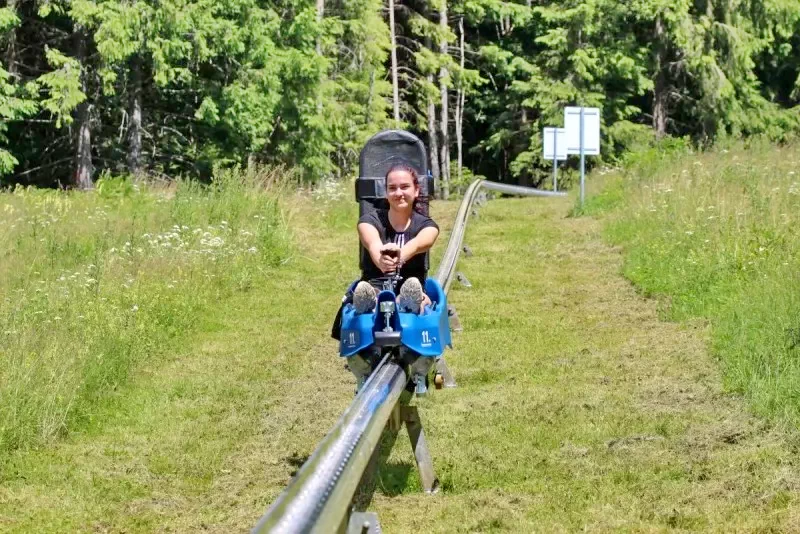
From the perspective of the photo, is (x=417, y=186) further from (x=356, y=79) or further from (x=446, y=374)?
(x=356, y=79)

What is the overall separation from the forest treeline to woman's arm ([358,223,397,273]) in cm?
1321

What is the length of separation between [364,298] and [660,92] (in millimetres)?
39109

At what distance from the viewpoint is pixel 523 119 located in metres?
46.9

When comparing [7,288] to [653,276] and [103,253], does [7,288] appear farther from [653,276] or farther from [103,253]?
[653,276]

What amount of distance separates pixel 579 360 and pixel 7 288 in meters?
5.57

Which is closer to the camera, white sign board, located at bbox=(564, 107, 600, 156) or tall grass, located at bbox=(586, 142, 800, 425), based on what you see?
tall grass, located at bbox=(586, 142, 800, 425)

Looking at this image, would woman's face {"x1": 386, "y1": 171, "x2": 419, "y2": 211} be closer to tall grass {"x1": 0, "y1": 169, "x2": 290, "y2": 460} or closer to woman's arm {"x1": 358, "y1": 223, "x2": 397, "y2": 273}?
woman's arm {"x1": 358, "y1": 223, "x2": 397, "y2": 273}

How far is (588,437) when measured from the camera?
23.7 feet

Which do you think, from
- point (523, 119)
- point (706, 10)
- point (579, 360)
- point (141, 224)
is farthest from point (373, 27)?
point (579, 360)

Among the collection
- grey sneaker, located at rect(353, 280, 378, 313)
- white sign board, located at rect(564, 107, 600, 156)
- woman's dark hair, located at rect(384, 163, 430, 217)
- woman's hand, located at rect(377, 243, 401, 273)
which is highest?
white sign board, located at rect(564, 107, 600, 156)

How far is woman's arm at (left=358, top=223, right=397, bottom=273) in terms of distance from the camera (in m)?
6.75

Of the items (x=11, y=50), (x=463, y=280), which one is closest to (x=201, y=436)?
(x=463, y=280)

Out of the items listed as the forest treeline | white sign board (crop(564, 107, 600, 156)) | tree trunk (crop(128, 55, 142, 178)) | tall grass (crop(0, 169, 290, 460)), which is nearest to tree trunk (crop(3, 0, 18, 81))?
the forest treeline

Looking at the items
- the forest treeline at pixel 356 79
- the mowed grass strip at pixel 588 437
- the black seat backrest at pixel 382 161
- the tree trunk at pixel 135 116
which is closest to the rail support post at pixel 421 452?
the mowed grass strip at pixel 588 437
